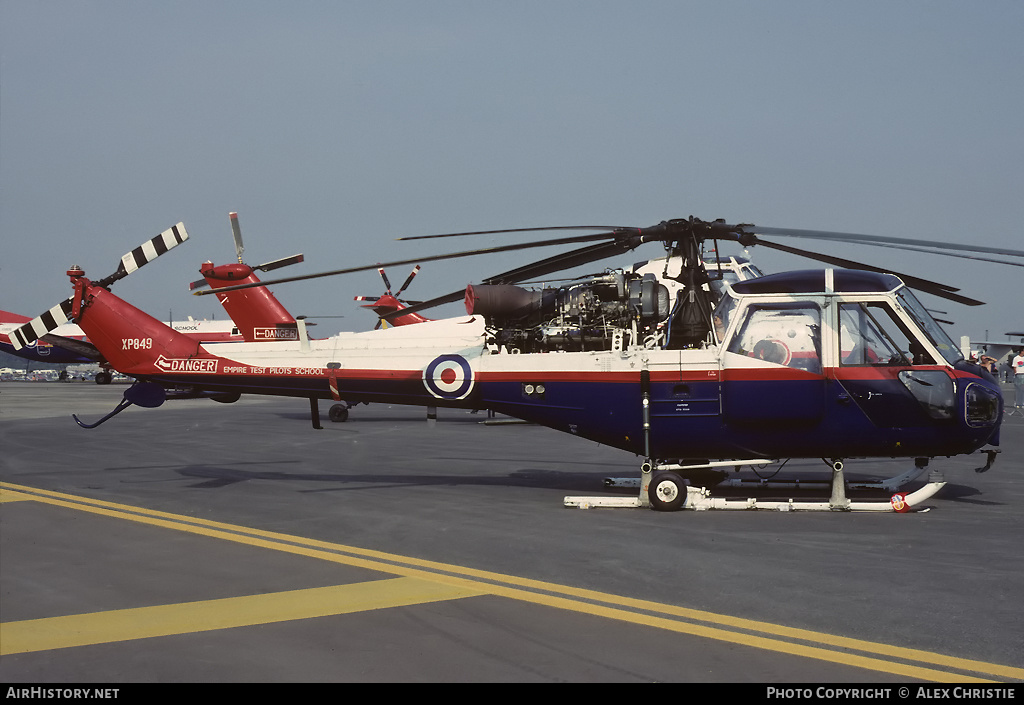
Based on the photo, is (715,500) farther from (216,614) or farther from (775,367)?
(216,614)

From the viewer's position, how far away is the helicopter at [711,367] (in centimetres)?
1166

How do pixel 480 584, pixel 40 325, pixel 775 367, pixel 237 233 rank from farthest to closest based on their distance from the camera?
pixel 237 233, pixel 40 325, pixel 775 367, pixel 480 584

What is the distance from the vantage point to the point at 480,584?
7.99 meters

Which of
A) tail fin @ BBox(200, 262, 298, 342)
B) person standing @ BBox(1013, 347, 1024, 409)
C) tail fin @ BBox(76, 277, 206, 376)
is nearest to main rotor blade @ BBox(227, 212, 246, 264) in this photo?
tail fin @ BBox(200, 262, 298, 342)

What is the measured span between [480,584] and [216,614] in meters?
2.25

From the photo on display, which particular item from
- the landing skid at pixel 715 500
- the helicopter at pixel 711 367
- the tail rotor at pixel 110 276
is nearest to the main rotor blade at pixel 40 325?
the tail rotor at pixel 110 276

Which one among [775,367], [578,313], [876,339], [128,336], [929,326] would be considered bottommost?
[775,367]

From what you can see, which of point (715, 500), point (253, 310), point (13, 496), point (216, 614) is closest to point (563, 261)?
point (715, 500)

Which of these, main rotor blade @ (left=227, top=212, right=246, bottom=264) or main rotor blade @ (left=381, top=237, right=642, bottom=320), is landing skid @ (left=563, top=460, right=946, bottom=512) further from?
main rotor blade @ (left=227, top=212, right=246, bottom=264)

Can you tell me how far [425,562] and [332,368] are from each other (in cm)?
599

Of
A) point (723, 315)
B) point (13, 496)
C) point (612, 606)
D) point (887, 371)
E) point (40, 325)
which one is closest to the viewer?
point (612, 606)

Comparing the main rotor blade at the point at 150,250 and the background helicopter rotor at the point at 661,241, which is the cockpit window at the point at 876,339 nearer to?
the background helicopter rotor at the point at 661,241

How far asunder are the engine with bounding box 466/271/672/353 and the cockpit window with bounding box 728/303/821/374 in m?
1.18

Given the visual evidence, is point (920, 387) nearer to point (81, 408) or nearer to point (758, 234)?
point (758, 234)
